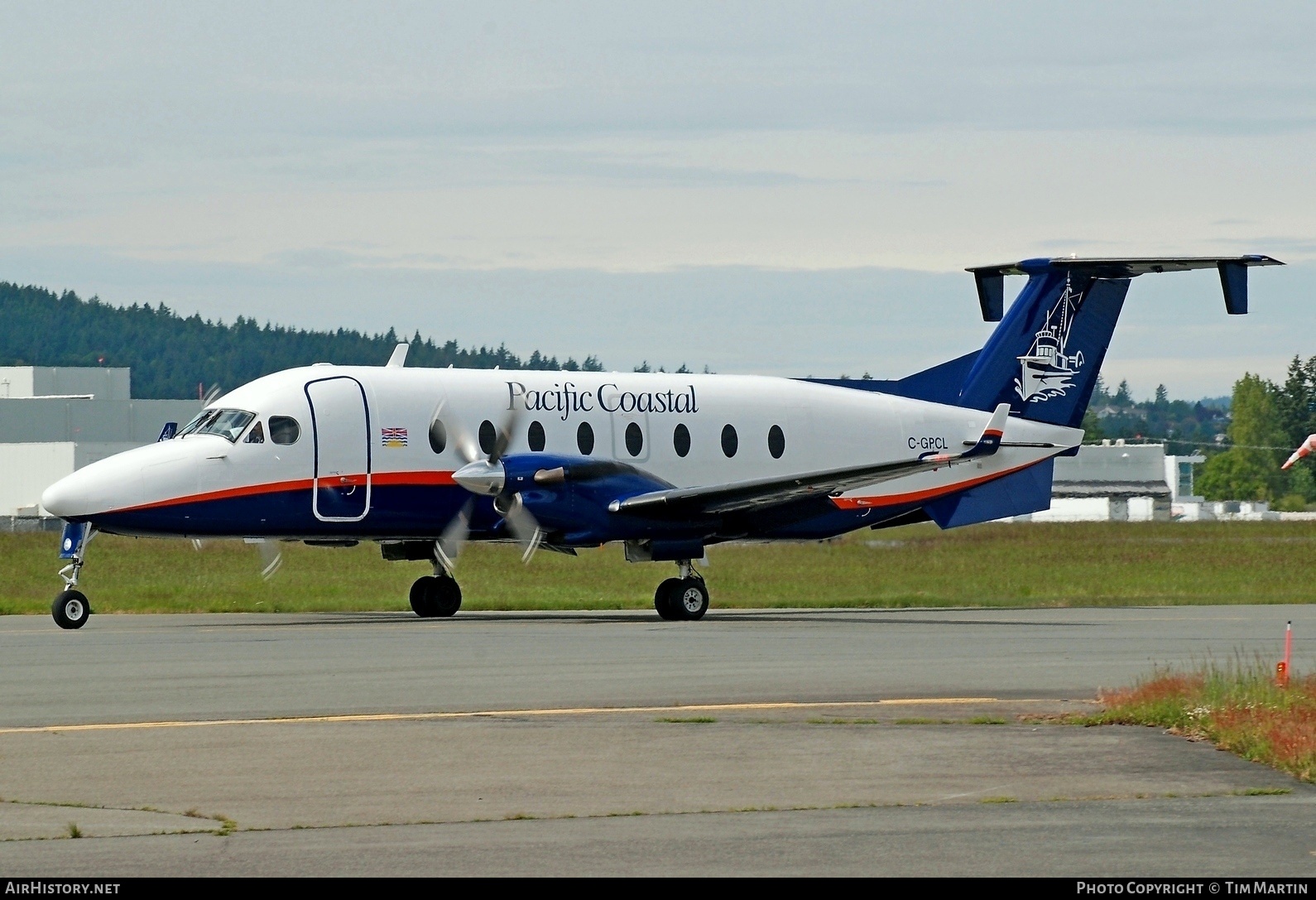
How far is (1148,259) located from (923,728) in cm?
1977

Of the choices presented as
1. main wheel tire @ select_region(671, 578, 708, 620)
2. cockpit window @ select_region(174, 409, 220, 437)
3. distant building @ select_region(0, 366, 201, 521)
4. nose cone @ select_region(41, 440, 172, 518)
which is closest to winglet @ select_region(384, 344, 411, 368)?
cockpit window @ select_region(174, 409, 220, 437)

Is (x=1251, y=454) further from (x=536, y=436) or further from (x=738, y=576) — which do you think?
(x=536, y=436)

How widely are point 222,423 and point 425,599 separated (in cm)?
447

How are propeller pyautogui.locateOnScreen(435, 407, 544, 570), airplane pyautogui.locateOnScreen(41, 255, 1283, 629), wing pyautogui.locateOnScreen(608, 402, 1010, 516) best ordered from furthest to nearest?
1. propeller pyautogui.locateOnScreen(435, 407, 544, 570)
2. wing pyautogui.locateOnScreen(608, 402, 1010, 516)
3. airplane pyautogui.locateOnScreen(41, 255, 1283, 629)

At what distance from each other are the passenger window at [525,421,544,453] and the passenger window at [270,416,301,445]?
12.0 ft

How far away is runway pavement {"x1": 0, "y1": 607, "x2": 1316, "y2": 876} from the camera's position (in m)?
9.16

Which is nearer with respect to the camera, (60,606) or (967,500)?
(60,606)

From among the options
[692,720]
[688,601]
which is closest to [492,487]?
[688,601]

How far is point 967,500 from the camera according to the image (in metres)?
33.0

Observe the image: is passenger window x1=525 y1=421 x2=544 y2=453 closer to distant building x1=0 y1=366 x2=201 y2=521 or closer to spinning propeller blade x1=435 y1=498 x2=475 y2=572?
spinning propeller blade x1=435 y1=498 x2=475 y2=572

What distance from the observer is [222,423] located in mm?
27281
